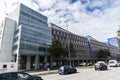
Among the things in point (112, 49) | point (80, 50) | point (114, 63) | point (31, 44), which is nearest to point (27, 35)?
point (31, 44)

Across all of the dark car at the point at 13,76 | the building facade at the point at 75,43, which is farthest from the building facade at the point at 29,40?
the dark car at the point at 13,76

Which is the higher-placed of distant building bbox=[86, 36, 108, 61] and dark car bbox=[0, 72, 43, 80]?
distant building bbox=[86, 36, 108, 61]

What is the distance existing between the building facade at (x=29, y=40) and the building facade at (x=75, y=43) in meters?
10.4

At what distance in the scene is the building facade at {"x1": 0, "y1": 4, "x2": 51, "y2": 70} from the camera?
169 feet

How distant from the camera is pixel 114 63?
41.1 meters

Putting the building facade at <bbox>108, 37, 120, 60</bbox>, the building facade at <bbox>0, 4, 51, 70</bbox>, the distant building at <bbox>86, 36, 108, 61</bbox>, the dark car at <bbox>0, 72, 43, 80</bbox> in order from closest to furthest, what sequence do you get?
the dark car at <bbox>0, 72, 43, 80</bbox> < the building facade at <bbox>0, 4, 51, 70</bbox> < the distant building at <bbox>86, 36, 108, 61</bbox> < the building facade at <bbox>108, 37, 120, 60</bbox>

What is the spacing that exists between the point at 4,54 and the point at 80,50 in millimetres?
48185

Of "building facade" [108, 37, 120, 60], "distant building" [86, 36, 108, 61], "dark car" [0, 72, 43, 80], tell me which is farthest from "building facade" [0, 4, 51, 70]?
"building facade" [108, 37, 120, 60]

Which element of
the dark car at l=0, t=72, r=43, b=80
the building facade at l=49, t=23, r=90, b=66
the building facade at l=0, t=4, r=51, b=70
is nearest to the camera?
the dark car at l=0, t=72, r=43, b=80

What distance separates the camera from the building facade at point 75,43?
73.6 m

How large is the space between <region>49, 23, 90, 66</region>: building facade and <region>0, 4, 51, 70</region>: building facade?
1041cm

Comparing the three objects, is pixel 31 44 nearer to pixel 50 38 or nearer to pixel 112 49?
pixel 50 38

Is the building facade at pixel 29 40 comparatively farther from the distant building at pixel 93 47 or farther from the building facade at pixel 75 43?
the distant building at pixel 93 47

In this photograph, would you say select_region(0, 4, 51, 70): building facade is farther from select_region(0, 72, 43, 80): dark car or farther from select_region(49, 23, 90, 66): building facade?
select_region(0, 72, 43, 80): dark car
